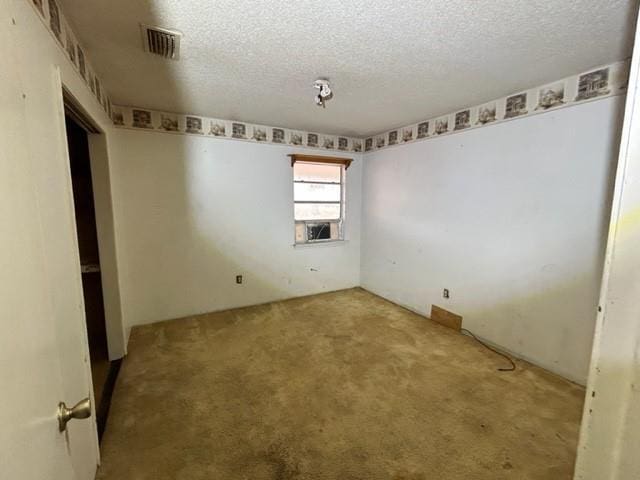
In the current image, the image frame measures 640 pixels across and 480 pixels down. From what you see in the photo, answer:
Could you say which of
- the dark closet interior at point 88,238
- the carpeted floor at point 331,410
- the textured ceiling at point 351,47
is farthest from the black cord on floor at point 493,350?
the dark closet interior at point 88,238

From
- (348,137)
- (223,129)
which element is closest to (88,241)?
(223,129)

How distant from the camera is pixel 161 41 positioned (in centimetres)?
164

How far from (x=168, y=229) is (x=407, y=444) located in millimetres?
2888

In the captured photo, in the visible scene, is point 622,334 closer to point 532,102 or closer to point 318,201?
point 532,102

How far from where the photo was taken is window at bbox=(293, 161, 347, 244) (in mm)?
3828

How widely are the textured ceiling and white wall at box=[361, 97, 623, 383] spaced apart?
44 cm

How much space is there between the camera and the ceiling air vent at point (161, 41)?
5.09 ft

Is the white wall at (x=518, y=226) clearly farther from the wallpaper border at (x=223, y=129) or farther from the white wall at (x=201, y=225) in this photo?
the white wall at (x=201, y=225)

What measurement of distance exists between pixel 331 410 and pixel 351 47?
7.47 feet

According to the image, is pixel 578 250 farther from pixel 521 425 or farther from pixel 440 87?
pixel 440 87

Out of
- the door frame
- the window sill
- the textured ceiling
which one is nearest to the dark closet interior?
the door frame

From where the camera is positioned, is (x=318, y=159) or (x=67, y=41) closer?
(x=67, y=41)

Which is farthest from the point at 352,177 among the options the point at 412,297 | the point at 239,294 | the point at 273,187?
the point at 239,294

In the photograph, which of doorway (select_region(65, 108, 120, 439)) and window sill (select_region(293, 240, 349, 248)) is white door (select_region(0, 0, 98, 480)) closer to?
doorway (select_region(65, 108, 120, 439))
